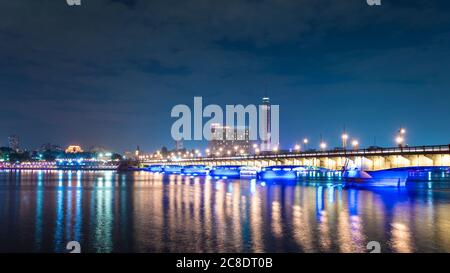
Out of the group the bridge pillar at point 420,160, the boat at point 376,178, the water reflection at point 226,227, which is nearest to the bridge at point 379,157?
the bridge pillar at point 420,160

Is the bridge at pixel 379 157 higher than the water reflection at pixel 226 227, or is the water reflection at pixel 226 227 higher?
the bridge at pixel 379 157

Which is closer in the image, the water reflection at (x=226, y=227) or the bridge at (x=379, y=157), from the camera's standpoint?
the water reflection at (x=226, y=227)

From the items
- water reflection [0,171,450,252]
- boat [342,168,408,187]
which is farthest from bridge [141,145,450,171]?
water reflection [0,171,450,252]

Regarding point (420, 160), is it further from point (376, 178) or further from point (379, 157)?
point (379, 157)

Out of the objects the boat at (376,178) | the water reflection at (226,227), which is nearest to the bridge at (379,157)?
the boat at (376,178)

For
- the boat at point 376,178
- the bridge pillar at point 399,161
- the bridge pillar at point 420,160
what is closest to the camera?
the bridge pillar at point 420,160

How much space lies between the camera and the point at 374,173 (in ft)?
288

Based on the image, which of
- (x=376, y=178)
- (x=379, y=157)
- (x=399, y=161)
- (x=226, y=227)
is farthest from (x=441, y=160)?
(x=226, y=227)

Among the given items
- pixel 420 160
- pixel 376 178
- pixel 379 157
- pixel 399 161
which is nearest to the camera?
pixel 420 160

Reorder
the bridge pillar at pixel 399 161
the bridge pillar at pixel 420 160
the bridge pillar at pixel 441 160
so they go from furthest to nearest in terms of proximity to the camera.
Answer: the bridge pillar at pixel 399 161 < the bridge pillar at pixel 420 160 < the bridge pillar at pixel 441 160

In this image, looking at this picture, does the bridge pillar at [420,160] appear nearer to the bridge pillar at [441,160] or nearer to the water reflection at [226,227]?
the bridge pillar at [441,160]
